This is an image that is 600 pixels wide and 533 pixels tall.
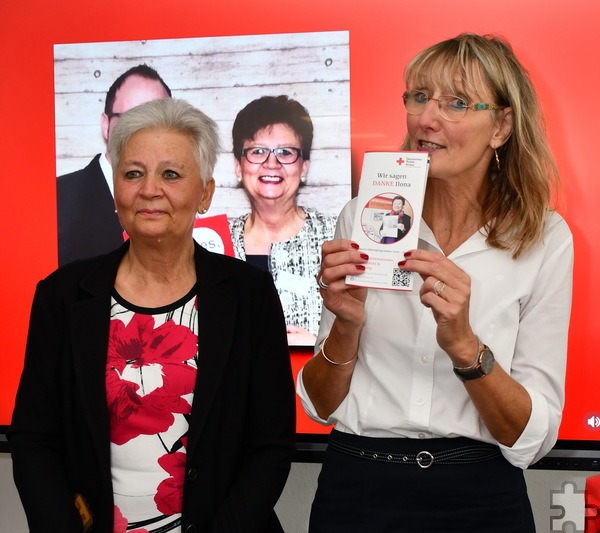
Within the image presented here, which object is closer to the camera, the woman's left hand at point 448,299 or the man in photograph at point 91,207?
the woman's left hand at point 448,299

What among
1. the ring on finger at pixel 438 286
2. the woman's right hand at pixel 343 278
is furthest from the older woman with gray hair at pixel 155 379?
the ring on finger at pixel 438 286

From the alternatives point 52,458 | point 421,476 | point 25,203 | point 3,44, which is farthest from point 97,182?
point 421,476

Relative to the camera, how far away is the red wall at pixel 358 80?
113 inches

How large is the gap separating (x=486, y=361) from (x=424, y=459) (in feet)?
0.83

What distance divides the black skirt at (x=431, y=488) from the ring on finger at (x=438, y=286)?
0.33 m

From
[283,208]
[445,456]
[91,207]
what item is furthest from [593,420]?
[91,207]

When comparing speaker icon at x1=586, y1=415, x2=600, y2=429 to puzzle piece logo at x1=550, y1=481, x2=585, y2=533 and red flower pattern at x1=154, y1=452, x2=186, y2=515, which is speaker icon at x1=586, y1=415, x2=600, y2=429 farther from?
red flower pattern at x1=154, y1=452, x2=186, y2=515

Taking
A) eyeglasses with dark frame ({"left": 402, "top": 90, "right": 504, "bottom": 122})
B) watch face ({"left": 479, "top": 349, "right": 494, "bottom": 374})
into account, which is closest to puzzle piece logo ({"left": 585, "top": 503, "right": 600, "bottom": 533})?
watch face ({"left": 479, "top": 349, "right": 494, "bottom": 374})

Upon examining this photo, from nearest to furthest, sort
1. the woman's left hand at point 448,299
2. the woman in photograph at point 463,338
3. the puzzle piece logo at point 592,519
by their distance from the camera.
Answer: the woman's left hand at point 448,299 → the woman in photograph at point 463,338 → the puzzle piece logo at point 592,519

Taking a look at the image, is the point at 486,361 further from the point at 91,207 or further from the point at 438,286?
the point at 91,207

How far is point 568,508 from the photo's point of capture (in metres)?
3.00

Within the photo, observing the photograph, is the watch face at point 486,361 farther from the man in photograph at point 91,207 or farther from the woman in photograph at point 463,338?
the man in photograph at point 91,207

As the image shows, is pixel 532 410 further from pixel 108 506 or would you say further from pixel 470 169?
pixel 108 506

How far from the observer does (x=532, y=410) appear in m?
1.62
